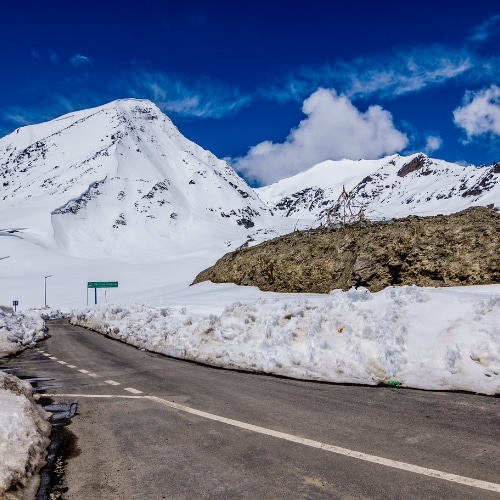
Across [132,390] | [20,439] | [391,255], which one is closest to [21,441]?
[20,439]

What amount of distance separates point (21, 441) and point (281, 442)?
2720 mm

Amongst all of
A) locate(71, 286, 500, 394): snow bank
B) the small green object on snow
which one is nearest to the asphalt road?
the small green object on snow

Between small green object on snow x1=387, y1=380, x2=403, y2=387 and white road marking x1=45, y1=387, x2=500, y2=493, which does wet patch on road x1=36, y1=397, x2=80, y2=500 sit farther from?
small green object on snow x1=387, y1=380, x2=403, y2=387

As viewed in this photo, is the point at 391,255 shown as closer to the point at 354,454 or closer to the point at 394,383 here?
the point at 394,383

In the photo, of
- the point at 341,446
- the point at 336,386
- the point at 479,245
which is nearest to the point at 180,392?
the point at 336,386

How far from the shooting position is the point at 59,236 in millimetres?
167375

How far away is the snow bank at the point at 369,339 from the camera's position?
304 inches

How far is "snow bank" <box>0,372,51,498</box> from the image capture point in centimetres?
402

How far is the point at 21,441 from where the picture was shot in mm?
4789

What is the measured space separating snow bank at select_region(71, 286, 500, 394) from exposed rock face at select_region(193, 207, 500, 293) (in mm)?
7374

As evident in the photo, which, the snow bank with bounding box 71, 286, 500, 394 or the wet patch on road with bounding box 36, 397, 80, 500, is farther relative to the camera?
the snow bank with bounding box 71, 286, 500, 394

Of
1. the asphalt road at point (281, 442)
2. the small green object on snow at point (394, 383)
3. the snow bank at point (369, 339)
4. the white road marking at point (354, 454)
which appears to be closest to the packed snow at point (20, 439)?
the asphalt road at point (281, 442)

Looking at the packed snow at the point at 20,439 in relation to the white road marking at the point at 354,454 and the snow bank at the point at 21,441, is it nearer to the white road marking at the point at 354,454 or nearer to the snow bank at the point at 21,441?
the snow bank at the point at 21,441

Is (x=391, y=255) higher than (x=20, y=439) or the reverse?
higher
